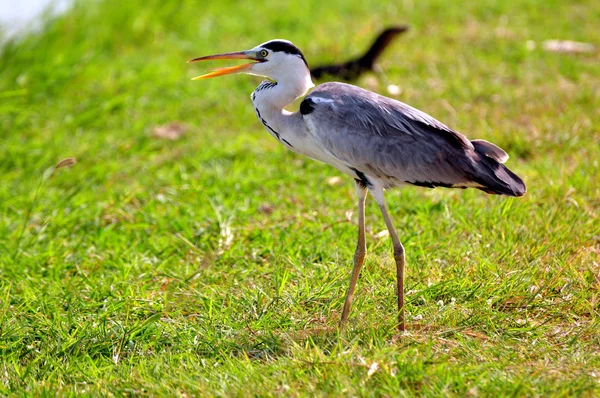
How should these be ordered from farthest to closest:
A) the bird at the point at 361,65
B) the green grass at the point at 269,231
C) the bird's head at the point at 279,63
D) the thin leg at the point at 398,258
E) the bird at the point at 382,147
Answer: the bird at the point at 361,65 → the bird's head at the point at 279,63 → the bird at the point at 382,147 → the thin leg at the point at 398,258 → the green grass at the point at 269,231

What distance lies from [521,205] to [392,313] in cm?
153

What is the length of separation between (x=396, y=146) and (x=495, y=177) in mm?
523

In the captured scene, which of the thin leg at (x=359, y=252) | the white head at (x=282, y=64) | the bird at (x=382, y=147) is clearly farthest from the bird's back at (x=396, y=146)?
the white head at (x=282, y=64)

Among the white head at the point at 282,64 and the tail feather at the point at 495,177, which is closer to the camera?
the tail feather at the point at 495,177

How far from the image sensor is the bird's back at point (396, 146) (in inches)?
167

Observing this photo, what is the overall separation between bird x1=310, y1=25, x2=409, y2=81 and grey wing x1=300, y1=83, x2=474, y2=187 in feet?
12.3

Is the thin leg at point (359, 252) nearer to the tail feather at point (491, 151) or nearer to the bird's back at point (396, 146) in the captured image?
the bird's back at point (396, 146)

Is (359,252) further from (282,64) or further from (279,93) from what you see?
(282,64)

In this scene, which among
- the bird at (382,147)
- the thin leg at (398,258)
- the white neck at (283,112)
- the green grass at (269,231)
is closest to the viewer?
the green grass at (269,231)

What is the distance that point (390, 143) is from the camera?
428 cm

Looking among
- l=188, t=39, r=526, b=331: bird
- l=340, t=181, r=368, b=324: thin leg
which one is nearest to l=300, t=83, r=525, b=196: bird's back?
l=188, t=39, r=526, b=331: bird

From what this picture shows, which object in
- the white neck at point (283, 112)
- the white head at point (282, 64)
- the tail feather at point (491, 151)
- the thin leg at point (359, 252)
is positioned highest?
the white head at point (282, 64)

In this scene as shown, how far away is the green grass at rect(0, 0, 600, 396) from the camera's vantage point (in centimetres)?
375

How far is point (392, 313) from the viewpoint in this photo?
4176 millimetres
